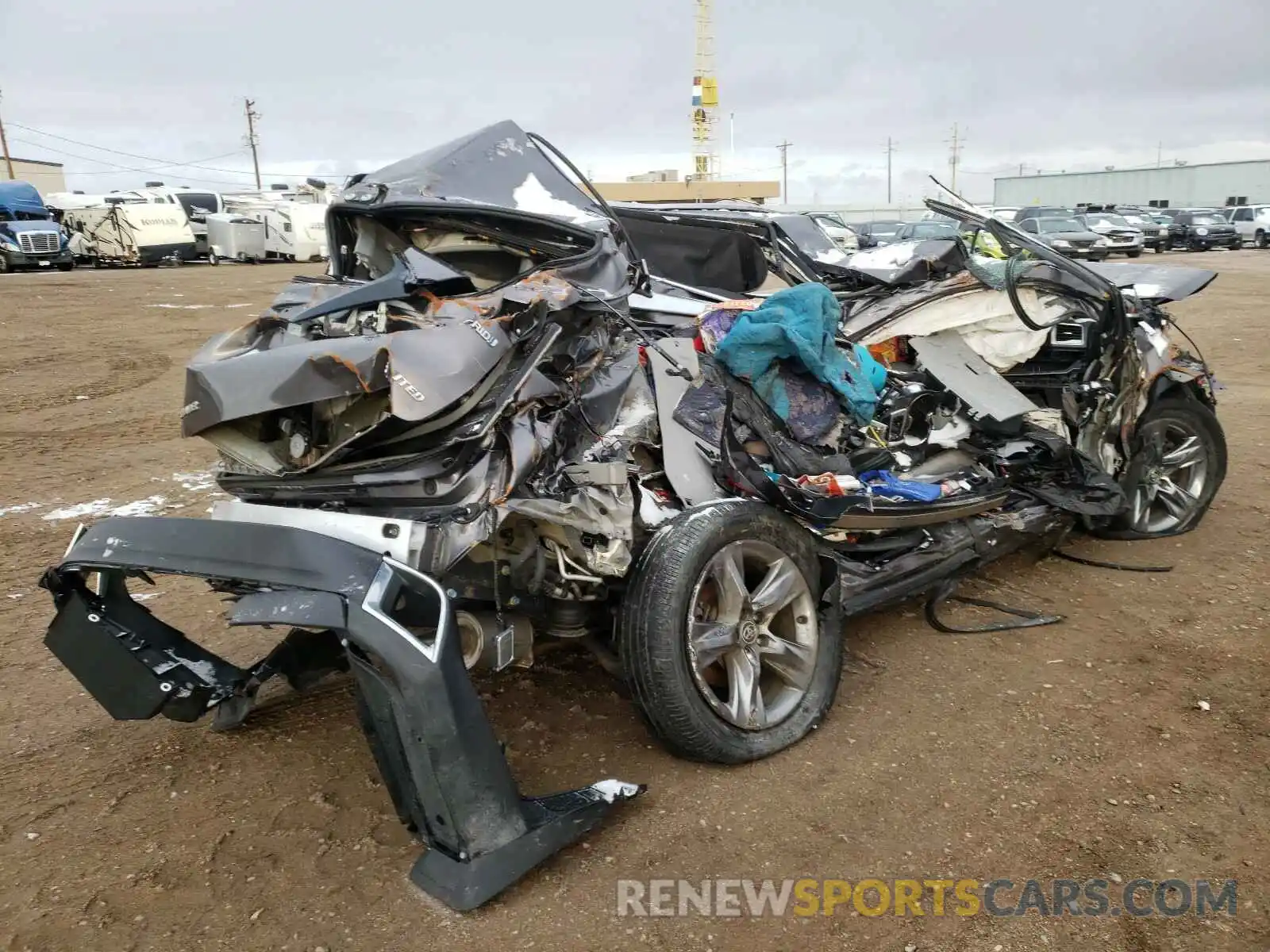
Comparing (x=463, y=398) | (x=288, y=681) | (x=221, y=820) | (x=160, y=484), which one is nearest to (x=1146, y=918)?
(x=463, y=398)

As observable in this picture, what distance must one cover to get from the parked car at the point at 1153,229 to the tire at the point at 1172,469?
92.1 feet

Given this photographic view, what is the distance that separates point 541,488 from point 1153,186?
66.3 metres

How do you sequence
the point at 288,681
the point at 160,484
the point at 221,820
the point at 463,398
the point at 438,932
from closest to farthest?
the point at 438,932
the point at 463,398
the point at 221,820
the point at 288,681
the point at 160,484

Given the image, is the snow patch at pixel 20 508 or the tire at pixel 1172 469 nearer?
the tire at pixel 1172 469

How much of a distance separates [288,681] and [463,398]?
4.93ft

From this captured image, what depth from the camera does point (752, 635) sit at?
309 cm

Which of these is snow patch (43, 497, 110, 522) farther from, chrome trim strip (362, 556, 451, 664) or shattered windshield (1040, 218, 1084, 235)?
shattered windshield (1040, 218, 1084, 235)

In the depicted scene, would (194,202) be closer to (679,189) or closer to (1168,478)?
(679,189)

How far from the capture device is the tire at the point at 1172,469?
514cm

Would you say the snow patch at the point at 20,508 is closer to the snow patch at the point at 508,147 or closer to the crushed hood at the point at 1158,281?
the snow patch at the point at 508,147

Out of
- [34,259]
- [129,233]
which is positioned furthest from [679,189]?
[34,259]

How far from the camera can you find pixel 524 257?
11.7 feet

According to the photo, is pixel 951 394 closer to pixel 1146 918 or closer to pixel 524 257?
pixel 524 257

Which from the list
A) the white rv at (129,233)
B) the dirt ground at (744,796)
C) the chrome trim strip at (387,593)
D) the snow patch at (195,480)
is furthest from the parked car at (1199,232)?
the chrome trim strip at (387,593)
